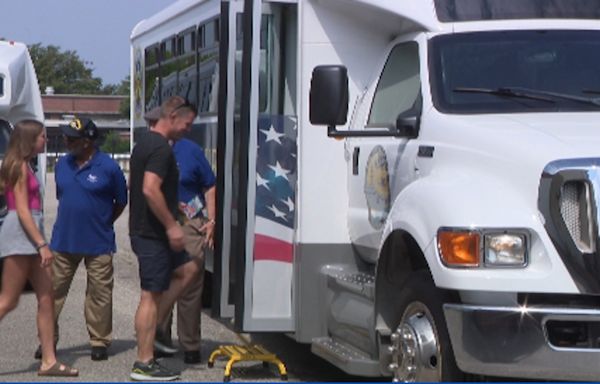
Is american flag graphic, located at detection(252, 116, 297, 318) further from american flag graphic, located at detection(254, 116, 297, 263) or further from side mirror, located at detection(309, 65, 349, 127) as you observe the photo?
side mirror, located at detection(309, 65, 349, 127)

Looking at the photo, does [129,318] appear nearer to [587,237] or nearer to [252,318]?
[252,318]

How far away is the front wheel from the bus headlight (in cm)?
39

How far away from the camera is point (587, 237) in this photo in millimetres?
6074

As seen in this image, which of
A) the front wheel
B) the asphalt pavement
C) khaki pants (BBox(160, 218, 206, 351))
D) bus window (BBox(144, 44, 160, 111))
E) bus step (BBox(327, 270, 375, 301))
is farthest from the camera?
bus window (BBox(144, 44, 160, 111))

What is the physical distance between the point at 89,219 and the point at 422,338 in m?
3.40

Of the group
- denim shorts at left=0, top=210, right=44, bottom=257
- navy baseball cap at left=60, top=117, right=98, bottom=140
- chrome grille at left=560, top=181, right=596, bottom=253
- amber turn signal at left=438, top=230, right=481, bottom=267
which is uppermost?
navy baseball cap at left=60, top=117, right=98, bottom=140

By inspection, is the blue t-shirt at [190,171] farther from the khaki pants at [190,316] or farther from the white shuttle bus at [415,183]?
the white shuttle bus at [415,183]

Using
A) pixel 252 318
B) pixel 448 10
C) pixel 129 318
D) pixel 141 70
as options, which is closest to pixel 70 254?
pixel 252 318

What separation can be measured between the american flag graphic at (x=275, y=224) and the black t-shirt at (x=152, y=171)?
1.89ft

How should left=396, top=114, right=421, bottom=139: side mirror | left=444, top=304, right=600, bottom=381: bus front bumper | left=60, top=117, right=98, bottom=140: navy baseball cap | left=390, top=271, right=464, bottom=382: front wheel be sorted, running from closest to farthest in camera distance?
left=444, top=304, right=600, bottom=381: bus front bumper → left=390, top=271, right=464, bottom=382: front wheel → left=396, top=114, right=421, bottom=139: side mirror → left=60, top=117, right=98, bottom=140: navy baseball cap

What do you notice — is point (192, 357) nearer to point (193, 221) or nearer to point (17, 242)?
point (193, 221)

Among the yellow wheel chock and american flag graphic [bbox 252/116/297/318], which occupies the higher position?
american flag graphic [bbox 252/116/297/318]

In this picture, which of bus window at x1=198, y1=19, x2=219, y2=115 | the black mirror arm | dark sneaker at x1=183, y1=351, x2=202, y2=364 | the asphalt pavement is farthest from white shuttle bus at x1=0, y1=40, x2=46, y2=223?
the black mirror arm

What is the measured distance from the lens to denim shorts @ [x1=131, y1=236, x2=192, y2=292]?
27.1 feet
